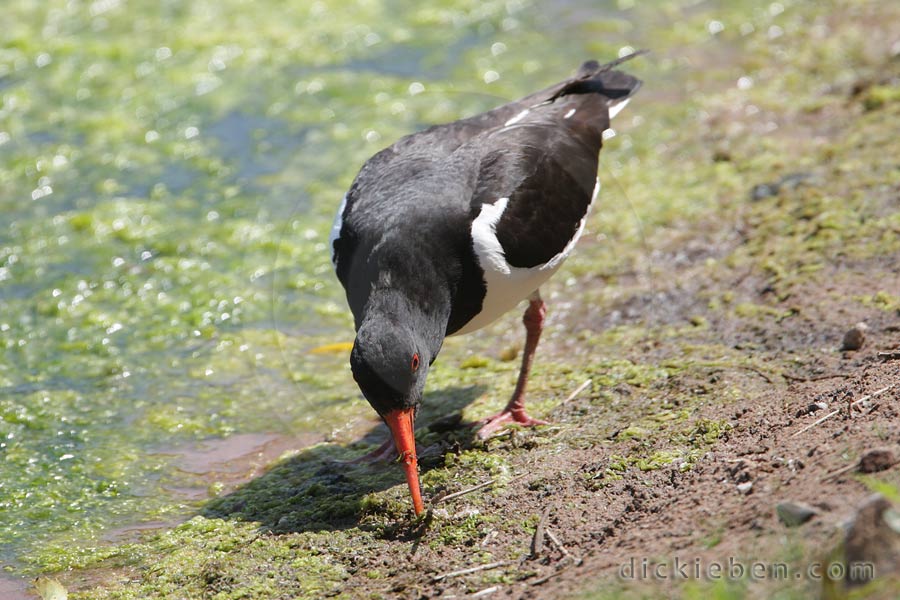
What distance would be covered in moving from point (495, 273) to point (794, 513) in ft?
6.37

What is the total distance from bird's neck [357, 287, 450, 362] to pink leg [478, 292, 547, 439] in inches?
30.1

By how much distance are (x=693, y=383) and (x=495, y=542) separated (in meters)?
1.49

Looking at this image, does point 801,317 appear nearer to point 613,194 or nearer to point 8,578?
point 613,194

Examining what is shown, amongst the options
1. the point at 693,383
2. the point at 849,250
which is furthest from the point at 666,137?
the point at 693,383

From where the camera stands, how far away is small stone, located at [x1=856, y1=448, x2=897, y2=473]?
3.04 metres

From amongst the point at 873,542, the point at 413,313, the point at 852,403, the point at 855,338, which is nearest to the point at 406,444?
the point at 413,313

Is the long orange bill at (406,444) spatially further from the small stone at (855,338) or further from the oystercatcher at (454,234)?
the small stone at (855,338)

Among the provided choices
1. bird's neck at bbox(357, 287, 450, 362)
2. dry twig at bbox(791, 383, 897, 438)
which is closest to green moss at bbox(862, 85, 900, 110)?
dry twig at bbox(791, 383, 897, 438)

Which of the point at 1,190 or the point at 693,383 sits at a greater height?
the point at 693,383

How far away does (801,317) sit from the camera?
5168 millimetres

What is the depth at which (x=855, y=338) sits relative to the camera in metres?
4.67

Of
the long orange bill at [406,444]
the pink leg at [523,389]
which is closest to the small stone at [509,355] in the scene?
the pink leg at [523,389]

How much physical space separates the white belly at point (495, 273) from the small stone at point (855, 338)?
1.48 meters

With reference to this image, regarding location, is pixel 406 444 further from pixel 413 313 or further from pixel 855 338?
pixel 855 338
